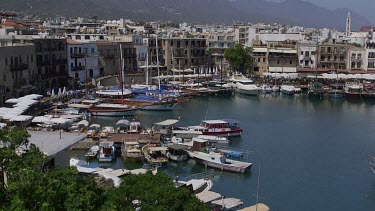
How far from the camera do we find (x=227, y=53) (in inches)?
3014

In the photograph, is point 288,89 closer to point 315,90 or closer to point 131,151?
point 315,90

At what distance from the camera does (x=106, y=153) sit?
31.8 meters

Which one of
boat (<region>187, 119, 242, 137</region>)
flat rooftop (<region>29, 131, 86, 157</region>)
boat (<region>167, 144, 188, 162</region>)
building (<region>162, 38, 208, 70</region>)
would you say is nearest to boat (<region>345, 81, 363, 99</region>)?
building (<region>162, 38, 208, 70</region>)

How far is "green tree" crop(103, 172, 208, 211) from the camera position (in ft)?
43.8

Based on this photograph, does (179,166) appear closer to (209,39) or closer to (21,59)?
(21,59)

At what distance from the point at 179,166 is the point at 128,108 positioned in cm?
1771

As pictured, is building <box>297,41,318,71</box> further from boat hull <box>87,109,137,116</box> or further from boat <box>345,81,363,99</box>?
boat hull <box>87,109,137,116</box>

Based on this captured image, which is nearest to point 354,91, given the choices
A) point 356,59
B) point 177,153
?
point 356,59

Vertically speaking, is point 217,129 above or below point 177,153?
above

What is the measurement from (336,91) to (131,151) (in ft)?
133

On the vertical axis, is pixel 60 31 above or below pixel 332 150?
above

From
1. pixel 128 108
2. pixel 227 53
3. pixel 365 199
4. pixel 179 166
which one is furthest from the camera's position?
pixel 227 53

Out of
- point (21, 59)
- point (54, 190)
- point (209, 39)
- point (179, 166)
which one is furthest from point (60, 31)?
point (54, 190)

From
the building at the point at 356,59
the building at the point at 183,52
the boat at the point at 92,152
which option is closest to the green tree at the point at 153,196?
the boat at the point at 92,152
